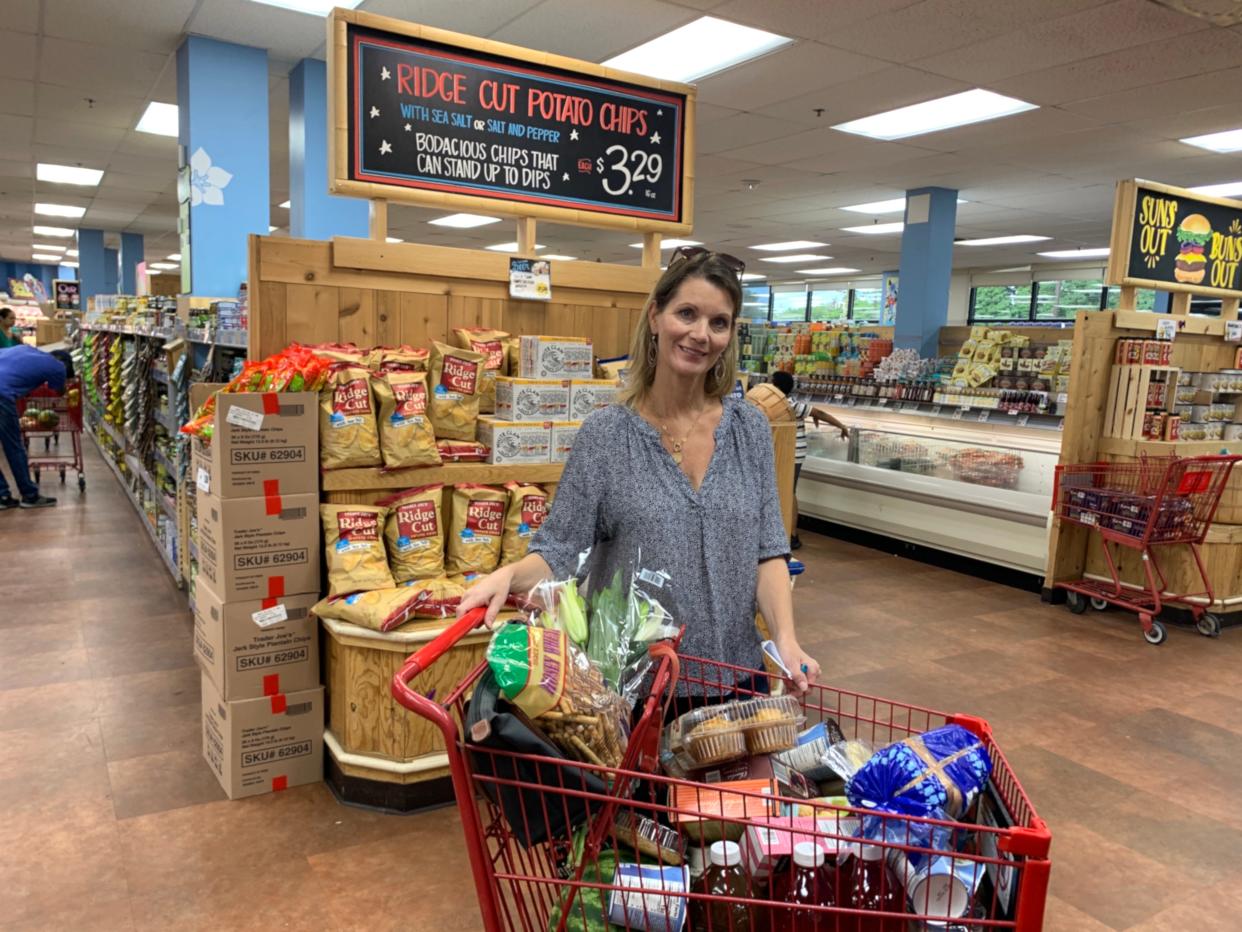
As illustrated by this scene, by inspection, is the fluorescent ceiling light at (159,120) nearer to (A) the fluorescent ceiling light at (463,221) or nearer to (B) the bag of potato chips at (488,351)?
(A) the fluorescent ceiling light at (463,221)

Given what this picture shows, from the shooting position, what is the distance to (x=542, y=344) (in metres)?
3.48

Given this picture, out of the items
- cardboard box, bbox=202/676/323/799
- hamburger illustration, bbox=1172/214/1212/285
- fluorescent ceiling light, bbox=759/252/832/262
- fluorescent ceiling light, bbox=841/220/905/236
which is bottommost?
cardboard box, bbox=202/676/323/799

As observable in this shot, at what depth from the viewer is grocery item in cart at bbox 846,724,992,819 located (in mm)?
1072

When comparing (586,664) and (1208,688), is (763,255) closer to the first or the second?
(1208,688)

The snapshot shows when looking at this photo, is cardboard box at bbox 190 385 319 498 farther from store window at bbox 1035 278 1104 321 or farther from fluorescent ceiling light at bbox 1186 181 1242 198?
store window at bbox 1035 278 1104 321

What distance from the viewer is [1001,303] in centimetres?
1992

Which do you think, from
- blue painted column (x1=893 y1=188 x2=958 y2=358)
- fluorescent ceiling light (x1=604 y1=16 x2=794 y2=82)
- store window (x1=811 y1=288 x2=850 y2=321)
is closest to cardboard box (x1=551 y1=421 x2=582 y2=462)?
fluorescent ceiling light (x1=604 y1=16 x2=794 y2=82)

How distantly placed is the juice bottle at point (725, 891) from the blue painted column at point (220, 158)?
6732 mm

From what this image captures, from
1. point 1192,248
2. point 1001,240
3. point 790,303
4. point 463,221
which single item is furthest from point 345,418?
point 790,303

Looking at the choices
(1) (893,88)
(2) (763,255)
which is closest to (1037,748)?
(1) (893,88)

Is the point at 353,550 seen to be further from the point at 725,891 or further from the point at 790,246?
the point at 790,246

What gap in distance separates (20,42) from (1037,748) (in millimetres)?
8041

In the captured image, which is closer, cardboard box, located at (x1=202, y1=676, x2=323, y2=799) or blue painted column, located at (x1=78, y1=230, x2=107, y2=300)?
cardboard box, located at (x1=202, y1=676, x2=323, y2=799)

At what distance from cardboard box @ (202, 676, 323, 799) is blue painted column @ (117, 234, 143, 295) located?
18.1m
